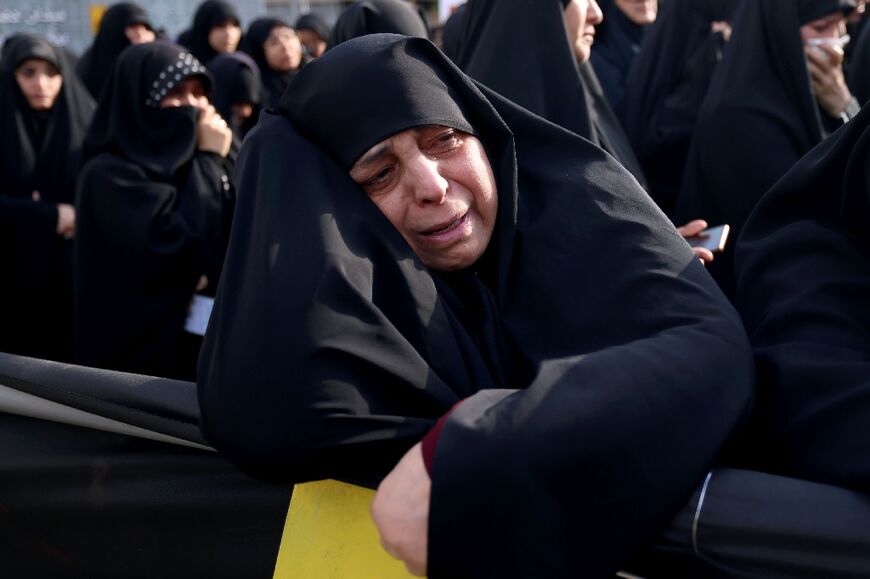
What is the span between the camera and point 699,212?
4.12 m

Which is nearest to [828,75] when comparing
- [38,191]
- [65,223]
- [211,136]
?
[211,136]

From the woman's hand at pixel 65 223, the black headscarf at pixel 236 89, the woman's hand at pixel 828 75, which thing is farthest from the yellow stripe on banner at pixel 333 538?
the black headscarf at pixel 236 89

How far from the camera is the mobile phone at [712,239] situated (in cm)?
291

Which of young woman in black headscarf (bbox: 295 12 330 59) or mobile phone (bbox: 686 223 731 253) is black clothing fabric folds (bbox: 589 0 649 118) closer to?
mobile phone (bbox: 686 223 731 253)

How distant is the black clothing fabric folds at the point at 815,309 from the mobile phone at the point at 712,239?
2.10 ft

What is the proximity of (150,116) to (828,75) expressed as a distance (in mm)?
2614

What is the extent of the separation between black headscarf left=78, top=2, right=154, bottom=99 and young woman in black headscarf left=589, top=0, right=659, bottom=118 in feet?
11.4

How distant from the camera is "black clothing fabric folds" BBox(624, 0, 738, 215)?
468cm

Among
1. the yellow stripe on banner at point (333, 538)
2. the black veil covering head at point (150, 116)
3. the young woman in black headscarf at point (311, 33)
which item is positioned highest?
the yellow stripe on banner at point (333, 538)

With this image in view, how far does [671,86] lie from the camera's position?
4.90 metres

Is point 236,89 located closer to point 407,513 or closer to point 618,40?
point 618,40

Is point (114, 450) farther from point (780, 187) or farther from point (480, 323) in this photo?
point (780, 187)

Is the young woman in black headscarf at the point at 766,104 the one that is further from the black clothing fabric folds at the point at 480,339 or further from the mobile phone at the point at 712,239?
the black clothing fabric folds at the point at 480,339

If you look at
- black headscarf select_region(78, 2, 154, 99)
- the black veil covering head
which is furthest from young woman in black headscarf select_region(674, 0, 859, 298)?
black headscarf select_region(78, 2, 154, 99)
